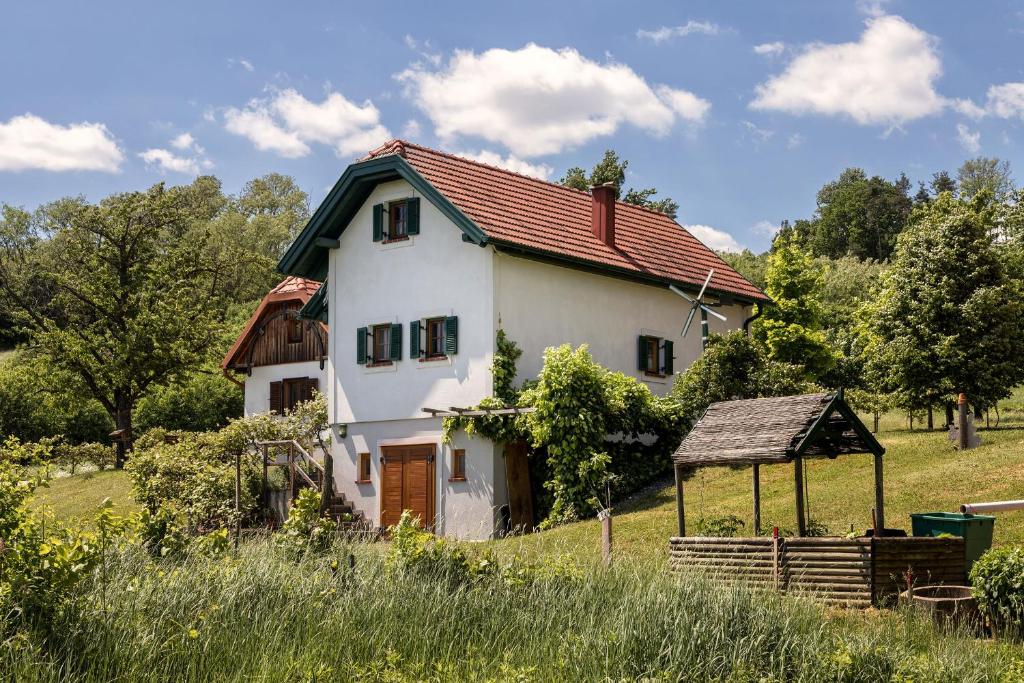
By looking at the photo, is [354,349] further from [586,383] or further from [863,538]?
[863,538]

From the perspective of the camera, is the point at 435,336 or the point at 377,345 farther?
the point at 377,345

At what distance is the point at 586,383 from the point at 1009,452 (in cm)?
840

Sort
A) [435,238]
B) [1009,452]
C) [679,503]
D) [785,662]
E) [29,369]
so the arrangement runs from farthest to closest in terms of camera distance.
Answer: [29,369]
[435,238]
[1009,452]
[679,503]
[785,662]

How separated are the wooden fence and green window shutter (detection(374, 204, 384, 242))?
51.0 feet

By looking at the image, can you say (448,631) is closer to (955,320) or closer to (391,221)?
(391,221)

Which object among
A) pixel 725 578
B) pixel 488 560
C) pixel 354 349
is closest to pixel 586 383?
pixel 354 349

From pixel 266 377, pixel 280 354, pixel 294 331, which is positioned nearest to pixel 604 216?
pixel 294 331

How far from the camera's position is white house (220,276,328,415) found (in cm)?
4109

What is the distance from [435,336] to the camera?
95.0ft

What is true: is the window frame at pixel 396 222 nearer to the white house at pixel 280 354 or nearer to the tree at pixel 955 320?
the white house at pixel 280 354

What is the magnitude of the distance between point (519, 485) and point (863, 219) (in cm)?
7651

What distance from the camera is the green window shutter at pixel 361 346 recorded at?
29.9m

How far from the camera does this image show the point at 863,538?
1548cm

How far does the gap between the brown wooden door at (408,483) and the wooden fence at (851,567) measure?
12.9 meters
